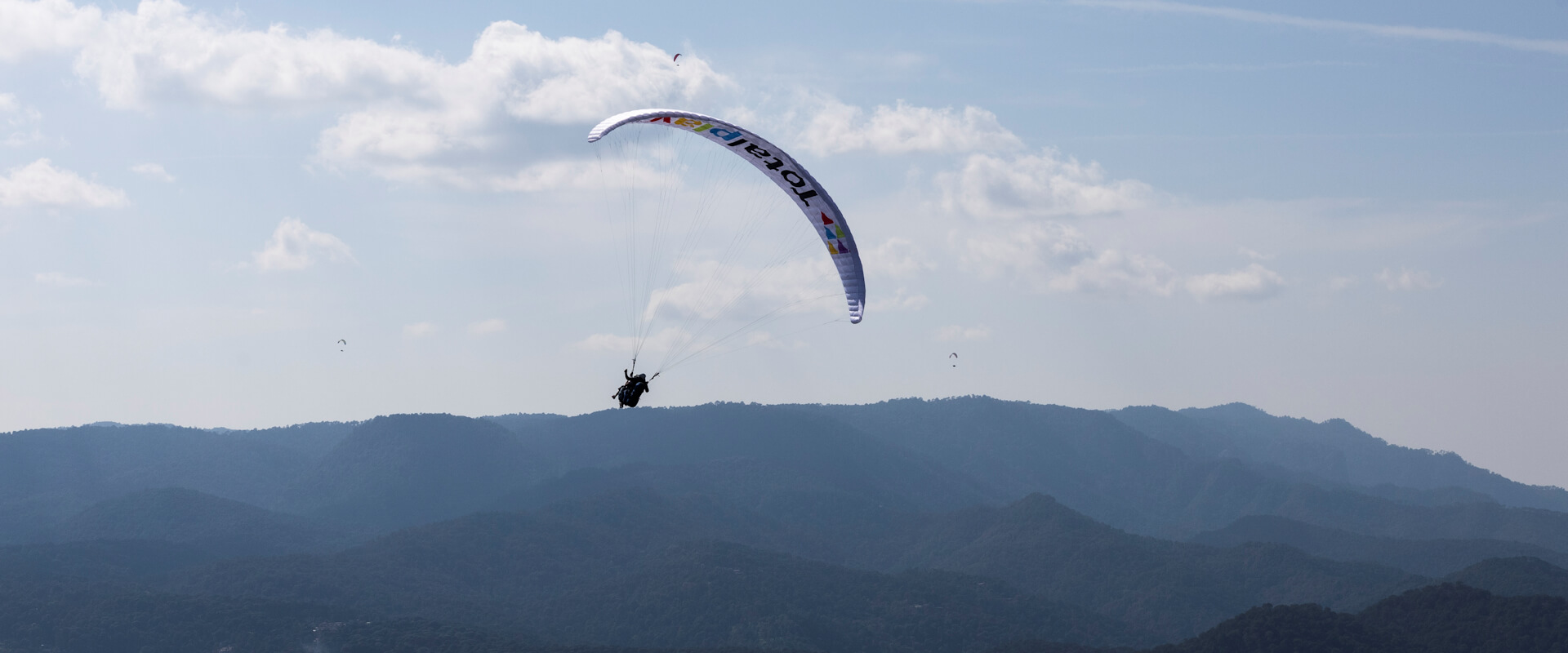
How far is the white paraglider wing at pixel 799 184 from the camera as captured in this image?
4641 centimetres

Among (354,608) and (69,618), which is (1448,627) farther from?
(69,618)

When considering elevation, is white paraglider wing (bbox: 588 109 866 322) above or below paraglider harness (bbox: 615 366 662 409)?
above

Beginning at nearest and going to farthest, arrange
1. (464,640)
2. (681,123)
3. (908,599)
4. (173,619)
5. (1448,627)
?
(681,123) < (1448,627) < (464,640) < (173,619) < (908,599)

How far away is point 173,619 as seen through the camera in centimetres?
15475

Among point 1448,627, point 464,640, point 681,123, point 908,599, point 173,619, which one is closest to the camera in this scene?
point 681,123

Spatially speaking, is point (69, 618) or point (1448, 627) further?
point (69, 618)

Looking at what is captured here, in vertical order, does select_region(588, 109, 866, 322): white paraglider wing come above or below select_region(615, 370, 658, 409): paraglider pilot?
above

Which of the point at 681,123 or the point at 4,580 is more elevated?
the point at 681,123

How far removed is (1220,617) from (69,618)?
560ft

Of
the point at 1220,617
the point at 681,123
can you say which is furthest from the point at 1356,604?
the point at 681,123

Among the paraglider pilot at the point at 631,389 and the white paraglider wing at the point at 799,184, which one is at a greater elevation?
the white paraglider wing at the point at 799,184

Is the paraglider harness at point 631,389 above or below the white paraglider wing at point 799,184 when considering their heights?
below

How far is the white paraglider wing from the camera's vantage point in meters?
46.4

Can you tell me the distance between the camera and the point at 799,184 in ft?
158
